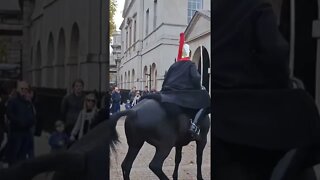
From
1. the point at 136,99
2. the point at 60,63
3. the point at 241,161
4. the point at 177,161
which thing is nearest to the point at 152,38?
the point at 136,99

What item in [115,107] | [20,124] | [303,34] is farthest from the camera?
[303,34]

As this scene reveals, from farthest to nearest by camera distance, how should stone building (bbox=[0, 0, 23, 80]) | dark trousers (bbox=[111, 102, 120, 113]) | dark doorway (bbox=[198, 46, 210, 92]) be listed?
dark doorway (bbox=[198, 46, 210, 92])
dark trousers (bbox=[111, 102, 120, 113])
stone building (bbox=[0, 0, 23, 80])

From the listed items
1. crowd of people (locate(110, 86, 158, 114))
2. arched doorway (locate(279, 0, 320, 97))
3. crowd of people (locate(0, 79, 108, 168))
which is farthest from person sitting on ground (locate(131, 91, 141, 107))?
arched doorway (locate(279, 0, 320, 97))

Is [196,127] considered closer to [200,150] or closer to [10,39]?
[200,150]

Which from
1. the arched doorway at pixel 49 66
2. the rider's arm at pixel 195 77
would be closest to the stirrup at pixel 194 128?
the rider's arm at pixel 195 77

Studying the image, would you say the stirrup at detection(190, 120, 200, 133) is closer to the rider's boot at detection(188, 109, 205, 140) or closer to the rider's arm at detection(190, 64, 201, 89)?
the rider's boot at detection(188, 109, 205, 140)

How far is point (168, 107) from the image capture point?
1.46 m

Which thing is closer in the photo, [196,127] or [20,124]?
[20,124]

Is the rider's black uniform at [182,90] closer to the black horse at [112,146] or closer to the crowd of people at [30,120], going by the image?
the black horse at [112,146]

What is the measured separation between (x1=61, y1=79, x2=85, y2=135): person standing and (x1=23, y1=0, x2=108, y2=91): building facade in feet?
0.07

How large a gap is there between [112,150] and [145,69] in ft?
0.97

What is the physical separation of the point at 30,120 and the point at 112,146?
274mm

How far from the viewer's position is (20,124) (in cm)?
134

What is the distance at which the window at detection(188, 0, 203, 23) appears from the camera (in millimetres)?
1492
